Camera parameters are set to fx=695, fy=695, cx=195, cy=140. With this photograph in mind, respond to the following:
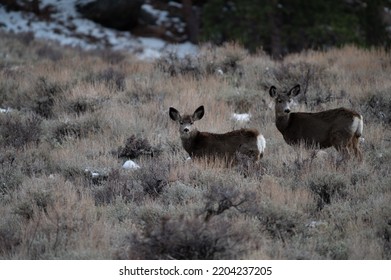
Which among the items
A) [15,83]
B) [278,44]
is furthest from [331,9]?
[15,83]

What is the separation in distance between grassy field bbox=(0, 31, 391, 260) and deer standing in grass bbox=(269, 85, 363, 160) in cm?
25

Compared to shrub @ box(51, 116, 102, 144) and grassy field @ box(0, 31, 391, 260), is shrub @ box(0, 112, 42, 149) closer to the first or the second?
grassy field @ box(0, 31, 391, 260)

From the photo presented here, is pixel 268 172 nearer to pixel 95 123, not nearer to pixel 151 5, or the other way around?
pixel 95 123

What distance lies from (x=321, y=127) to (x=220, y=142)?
5.46 ft

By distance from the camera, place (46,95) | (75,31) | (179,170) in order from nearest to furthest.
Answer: (179,170)
(46,95)
(75,31)

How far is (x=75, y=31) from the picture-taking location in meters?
29.1

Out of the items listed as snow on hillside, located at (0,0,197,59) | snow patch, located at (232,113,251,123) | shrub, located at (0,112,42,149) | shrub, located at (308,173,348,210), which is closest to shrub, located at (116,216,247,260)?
shrub, located at (308,173,348,210)

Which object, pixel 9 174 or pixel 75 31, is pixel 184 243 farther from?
pixel 75 31

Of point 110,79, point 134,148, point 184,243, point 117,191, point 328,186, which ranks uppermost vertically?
point 184,243

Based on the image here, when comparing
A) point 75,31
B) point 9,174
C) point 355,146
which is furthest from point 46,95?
point 75,31

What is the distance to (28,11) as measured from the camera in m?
29.5

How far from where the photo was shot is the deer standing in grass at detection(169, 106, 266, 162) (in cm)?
1038

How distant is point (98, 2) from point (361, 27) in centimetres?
1109
